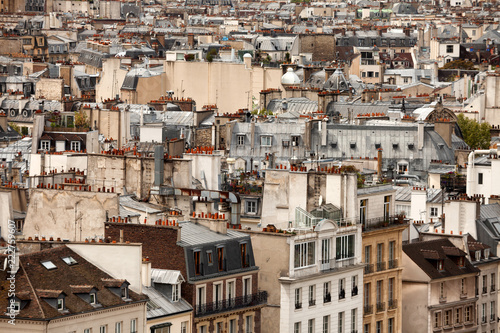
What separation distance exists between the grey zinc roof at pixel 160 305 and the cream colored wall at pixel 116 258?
61cm

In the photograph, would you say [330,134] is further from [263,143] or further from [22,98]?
[22,98]

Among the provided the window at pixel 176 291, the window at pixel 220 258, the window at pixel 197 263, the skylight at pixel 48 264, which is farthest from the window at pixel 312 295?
the skylight at pixel 48 264

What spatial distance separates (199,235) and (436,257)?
1189cm

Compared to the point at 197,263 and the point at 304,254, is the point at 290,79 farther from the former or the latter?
the point at 197,263

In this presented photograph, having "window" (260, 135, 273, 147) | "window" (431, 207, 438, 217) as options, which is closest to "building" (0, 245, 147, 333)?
"window" (431, 207, 438, 217)

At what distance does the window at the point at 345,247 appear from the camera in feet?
186

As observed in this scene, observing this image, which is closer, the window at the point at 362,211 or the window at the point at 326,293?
the window at the point at 326,293

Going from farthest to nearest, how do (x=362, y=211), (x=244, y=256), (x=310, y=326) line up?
(x=362, y=211), (x=310, y=326), (x=244, y=256)

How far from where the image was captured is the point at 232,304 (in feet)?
172

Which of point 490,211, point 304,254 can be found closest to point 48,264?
point 304,254

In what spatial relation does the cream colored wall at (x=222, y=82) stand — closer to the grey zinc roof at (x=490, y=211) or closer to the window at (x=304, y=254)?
the grey zinc roof at (x=490, y=211)

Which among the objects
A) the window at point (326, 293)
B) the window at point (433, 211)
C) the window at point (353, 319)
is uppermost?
the window at point (433, 211)

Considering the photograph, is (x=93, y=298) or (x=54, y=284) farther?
(x=93, y=298)

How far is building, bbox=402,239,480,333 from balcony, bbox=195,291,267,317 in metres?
9.12
